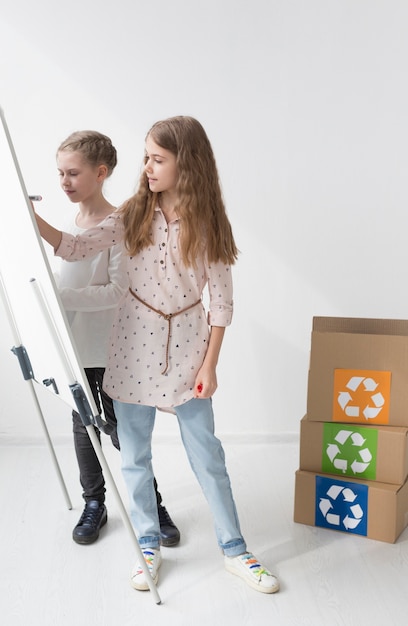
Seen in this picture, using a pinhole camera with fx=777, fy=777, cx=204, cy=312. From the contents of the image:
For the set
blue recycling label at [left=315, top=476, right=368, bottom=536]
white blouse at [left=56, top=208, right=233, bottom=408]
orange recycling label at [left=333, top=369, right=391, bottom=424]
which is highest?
white blouse at [left=56, top=208, right=233, bottom=408]

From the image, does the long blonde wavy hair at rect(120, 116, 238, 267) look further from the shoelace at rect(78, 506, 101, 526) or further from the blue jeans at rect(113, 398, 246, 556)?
the shoelace at rect(78, 506, 101, 526)

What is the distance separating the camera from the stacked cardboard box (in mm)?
2107

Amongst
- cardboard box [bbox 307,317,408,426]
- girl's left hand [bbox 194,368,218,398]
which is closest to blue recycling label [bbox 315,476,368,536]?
cardboard box [bbox 307,317,408,426]

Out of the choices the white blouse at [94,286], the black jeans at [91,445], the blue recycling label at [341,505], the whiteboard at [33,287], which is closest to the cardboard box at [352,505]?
the blue recycling label at [341,505]

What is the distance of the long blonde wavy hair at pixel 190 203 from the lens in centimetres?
172

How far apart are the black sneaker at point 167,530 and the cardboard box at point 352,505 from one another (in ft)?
1.19

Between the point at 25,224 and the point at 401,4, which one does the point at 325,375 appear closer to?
the point at 25,224

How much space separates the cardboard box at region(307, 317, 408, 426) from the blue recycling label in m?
0.18

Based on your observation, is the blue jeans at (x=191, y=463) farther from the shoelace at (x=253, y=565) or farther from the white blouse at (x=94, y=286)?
the white blouse at (x=94, y=286)

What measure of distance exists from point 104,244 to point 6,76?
1.22 meters

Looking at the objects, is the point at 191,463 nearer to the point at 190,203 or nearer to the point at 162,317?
the point at 162,317

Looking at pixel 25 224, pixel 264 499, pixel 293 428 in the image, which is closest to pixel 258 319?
pixel 293 428

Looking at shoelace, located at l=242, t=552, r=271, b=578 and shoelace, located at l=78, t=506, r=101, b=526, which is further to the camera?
shoelace, located at l=78, t=506, r=101, b=526

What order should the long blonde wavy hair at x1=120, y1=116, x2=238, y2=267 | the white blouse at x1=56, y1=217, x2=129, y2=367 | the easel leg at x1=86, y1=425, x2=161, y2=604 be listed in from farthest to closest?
the white blouse at x1=56, y1=217, x2=129, y2=367, the long blonde wavy hair at x1=120, y1=116, x2=238, y2=267, the easel leg at x1=86, y1=425, x2=161, y2=604
